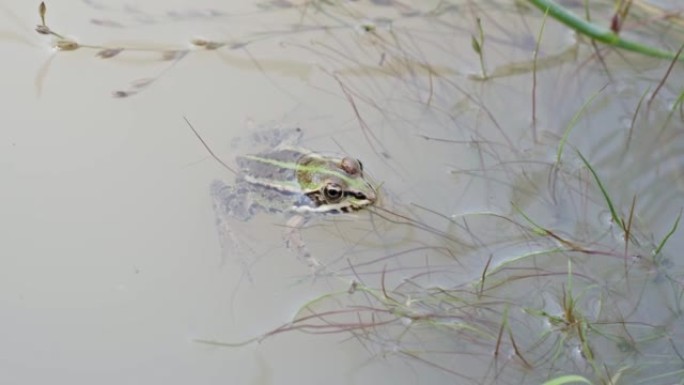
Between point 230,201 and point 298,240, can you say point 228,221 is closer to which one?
point 230,201

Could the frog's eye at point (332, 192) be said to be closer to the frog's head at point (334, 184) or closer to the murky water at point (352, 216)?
the frog's head at point (334, 184)

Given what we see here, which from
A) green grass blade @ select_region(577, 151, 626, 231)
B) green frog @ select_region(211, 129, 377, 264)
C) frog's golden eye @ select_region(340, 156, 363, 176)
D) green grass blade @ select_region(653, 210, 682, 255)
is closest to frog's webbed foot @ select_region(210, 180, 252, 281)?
green frog @ select_region(211, 129, 377, 264)

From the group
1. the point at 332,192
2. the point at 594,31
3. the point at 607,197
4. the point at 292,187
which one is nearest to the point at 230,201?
the point at 292,187

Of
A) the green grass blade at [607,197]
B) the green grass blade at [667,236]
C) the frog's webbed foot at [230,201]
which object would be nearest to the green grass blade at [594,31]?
A: the green grass blade at [607,197]

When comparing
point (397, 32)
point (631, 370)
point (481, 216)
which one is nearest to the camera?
point (631, 370)

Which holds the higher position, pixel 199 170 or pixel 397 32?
pixel 397 32

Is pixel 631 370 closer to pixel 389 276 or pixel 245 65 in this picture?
pixel 389 276

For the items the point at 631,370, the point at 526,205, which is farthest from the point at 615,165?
the point at 631,370
